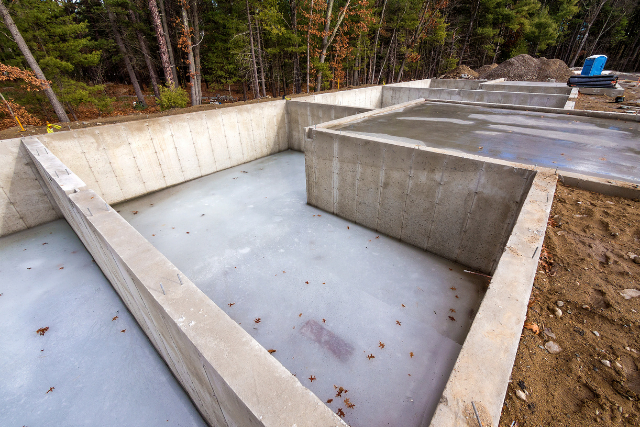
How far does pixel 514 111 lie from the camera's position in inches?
372

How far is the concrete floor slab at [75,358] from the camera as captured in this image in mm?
3389

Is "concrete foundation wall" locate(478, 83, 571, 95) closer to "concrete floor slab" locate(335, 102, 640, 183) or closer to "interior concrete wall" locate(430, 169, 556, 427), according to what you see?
"concrete floor slab" locate(335, 102, 640, 183)

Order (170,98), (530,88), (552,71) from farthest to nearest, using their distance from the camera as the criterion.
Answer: (552,71)
(530,88)
(170,98)

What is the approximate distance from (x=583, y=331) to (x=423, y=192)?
11.9 ft

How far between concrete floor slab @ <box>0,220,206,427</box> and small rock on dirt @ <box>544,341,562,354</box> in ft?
12.4

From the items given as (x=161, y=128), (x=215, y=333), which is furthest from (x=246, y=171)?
(x=215, y=333)

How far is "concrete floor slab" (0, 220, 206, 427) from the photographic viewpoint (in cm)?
339

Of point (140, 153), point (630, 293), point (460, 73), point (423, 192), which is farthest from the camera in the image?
point (460, 73)

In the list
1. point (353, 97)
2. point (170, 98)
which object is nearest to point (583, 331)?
point (170, 98)

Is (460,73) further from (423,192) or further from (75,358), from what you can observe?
(75,358)

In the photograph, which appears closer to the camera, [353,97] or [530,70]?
[353,97]

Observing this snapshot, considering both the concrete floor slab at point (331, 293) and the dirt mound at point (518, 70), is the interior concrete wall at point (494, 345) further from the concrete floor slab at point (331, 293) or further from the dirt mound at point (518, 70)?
the dirt mound at point (518, 70)

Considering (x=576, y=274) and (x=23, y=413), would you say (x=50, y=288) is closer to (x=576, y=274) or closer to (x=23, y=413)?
(x=23, y=413)

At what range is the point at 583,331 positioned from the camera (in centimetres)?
238
